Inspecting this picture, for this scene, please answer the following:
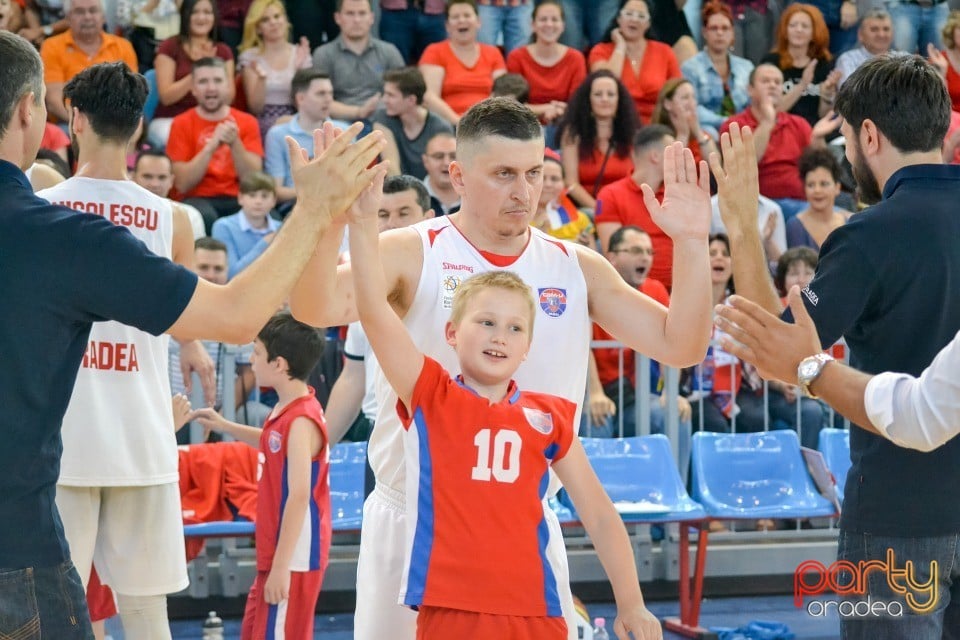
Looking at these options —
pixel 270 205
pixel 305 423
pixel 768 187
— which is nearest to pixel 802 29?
pixel 768 187

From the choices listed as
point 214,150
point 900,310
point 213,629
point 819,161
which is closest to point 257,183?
point 214,150

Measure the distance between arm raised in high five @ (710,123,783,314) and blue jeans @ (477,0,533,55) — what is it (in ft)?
27.4

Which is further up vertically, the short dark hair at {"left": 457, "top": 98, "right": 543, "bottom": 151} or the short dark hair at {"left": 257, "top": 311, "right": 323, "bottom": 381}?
the short dark hair at {"left": 457, "top": 98, "right": 543, "bottom": 151}

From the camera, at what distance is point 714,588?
8.44 m

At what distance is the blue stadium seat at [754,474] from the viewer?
7.80 metres

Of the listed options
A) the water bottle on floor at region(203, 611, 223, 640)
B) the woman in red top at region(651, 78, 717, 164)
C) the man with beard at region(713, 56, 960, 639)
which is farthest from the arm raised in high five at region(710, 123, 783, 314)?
the woman in red top at region(651, 78, 717, 164)

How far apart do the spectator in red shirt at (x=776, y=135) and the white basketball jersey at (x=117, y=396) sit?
6.90 meters

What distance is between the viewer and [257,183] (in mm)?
9461

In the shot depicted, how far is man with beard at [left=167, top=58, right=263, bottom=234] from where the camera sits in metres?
10.0

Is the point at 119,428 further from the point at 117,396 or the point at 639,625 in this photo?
the point at 639,625

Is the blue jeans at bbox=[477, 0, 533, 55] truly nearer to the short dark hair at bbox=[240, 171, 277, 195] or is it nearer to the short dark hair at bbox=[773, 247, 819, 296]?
the short dark hair at bbox=[240, 171, 277, 195]

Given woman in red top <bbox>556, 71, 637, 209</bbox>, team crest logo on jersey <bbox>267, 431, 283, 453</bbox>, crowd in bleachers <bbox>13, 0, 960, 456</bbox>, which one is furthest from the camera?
woman in red top <bbox>556, 71, 637, 209</bbox>

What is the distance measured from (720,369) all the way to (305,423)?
3.93 metres

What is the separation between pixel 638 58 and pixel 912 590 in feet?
28.4
